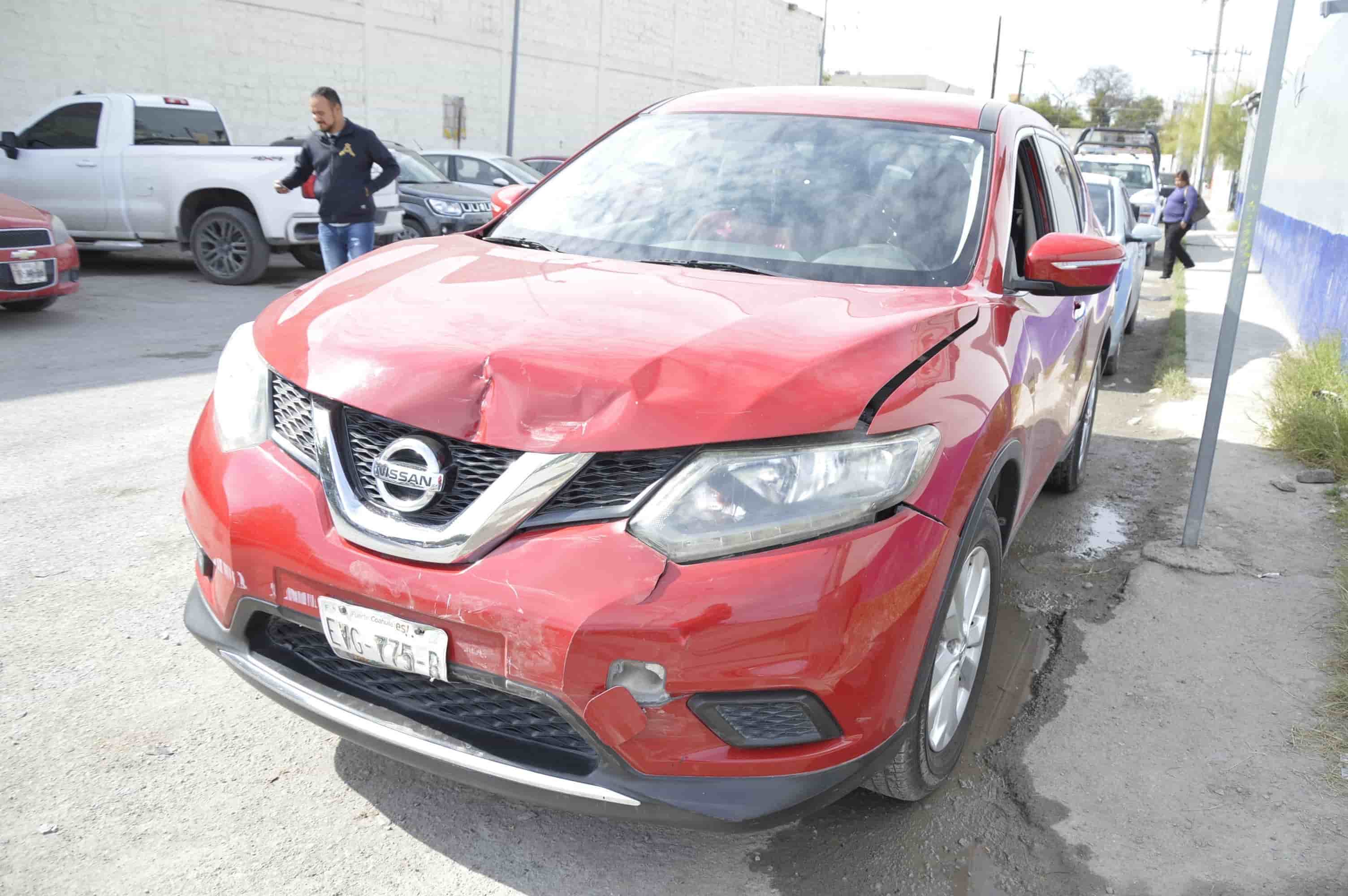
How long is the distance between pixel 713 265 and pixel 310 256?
35.8ft

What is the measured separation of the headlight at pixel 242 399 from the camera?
245 centimetres

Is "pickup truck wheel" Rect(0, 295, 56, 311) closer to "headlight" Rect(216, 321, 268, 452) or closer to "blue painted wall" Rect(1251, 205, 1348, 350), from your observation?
"headlight" Rect(216, 321, 268, 452)

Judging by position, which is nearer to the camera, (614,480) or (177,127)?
(614,480)

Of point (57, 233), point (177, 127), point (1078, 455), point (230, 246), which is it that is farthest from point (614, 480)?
point (177, 127)

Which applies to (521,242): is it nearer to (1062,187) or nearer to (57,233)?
(1062,187)

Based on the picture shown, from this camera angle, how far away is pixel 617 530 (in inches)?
80.4

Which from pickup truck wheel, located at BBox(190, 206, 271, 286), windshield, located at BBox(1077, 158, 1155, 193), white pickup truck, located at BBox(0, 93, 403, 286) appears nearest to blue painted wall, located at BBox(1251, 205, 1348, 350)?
windshield, located at BBox(1077, 158, 1155, 193)

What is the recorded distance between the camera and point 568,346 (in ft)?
7.47

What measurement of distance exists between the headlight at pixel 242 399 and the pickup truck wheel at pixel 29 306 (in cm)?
742

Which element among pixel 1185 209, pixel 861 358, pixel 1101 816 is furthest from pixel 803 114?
pixel 1185 209

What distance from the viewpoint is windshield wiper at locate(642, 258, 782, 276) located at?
2.99m

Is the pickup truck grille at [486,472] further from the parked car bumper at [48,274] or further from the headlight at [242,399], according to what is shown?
the parked car bumper at [48,274]

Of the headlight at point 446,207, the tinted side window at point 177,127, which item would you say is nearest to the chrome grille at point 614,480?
the tinted side window at point 177,127

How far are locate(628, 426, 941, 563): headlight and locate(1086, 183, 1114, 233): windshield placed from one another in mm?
8331
